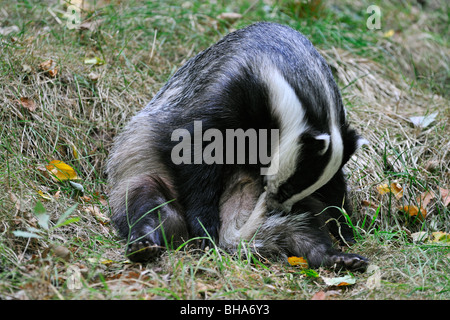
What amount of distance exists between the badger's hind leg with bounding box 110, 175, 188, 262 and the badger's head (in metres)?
0.69

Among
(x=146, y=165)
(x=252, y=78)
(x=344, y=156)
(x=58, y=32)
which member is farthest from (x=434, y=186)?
→ (x=58, y=32)

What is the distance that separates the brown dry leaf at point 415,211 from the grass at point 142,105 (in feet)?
0.23

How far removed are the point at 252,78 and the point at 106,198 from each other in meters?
1.61

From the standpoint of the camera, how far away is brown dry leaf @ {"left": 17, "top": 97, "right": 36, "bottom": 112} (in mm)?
4586

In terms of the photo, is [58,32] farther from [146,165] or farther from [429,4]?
[429,4]

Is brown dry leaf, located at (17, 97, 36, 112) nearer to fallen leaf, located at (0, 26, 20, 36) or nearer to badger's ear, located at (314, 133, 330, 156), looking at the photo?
fallen leaf, located at (0, 26, 20, 36)

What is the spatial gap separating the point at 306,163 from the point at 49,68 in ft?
8.59

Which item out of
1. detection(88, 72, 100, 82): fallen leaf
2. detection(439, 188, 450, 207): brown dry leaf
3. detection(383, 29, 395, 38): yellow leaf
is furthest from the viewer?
detection(383, 29, 395, 38): yellow leaf

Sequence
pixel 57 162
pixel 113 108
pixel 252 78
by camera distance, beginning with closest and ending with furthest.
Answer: pixel 252 78 < pixel 57 162 < pixel 113 108

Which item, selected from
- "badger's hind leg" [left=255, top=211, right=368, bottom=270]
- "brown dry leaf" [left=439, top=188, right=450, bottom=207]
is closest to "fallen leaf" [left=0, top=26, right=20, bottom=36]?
"badger's hind leg" [left=255, top=211, right=368, bottom=270]

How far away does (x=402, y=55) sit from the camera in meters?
6.63

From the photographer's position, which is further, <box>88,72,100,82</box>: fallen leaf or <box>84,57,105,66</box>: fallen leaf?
<box>84,57,105,66</box>: fallen leaf

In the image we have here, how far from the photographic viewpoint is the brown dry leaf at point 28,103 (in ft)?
15.0
